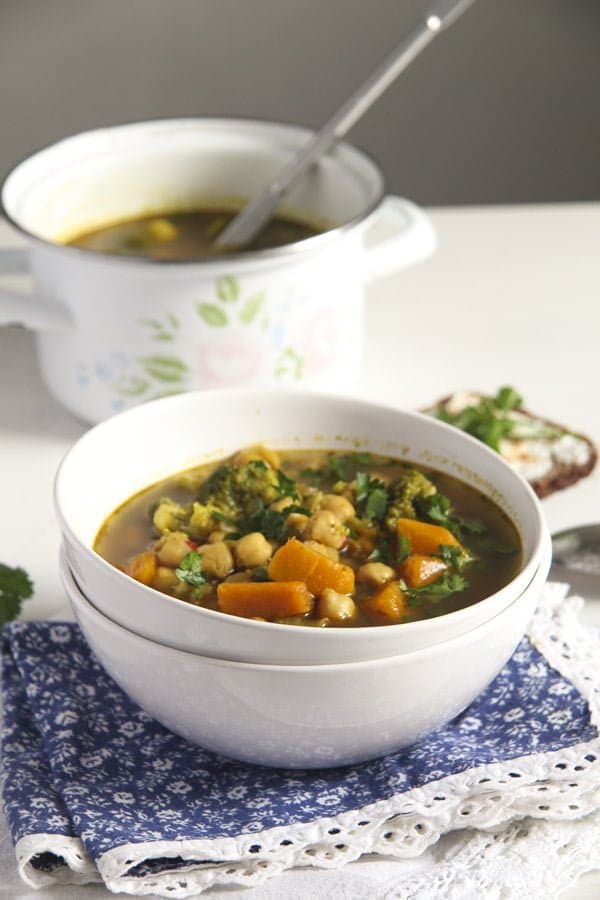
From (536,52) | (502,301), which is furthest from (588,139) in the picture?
(502,301)

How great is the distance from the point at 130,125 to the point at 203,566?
1.34 metres

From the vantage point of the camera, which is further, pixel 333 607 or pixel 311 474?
pixel 311 474

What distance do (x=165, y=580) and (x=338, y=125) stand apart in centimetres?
115

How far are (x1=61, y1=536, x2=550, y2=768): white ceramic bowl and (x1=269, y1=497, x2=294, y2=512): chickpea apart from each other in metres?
0.28

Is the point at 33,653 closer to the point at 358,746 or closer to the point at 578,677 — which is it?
the point at 358,746

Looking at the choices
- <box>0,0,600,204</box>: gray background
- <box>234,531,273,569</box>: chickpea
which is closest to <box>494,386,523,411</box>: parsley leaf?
<box>234,531,273,569</box>: chickpea

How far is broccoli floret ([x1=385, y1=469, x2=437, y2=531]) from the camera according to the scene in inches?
63.3

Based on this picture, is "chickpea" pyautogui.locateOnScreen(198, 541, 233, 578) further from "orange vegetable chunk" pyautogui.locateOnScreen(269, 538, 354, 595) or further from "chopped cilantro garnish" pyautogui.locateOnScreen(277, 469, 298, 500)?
"chopped cilantro garnish" pyautogui.locateOnScreen(277, 469, 298, 500)

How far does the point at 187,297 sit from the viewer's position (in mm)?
2082

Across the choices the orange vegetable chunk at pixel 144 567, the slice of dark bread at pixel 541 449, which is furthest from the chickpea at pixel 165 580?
the slice of dark bread at pixel 541 449

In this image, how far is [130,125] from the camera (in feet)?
8.43

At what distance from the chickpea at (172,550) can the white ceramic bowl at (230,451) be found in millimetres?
93

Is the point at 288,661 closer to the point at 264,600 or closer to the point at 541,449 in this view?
the point at 264,600

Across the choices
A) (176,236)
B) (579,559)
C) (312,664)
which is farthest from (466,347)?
(312,664)
